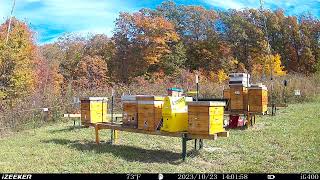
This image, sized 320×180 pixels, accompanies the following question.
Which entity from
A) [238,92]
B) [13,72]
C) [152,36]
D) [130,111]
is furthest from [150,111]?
[152,36]

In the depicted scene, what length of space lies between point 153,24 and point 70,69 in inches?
430

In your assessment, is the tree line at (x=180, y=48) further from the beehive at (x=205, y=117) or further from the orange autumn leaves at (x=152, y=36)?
the beehive at (x=205, y=117)

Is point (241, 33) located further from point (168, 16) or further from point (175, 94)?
point (175, 94)

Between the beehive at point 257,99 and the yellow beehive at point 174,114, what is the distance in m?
6.20

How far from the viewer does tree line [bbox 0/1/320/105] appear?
42250 millimetres

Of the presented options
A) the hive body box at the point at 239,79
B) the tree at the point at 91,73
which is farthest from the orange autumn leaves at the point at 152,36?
the hive body box at the point at 239,79

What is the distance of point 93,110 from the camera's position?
1205 cm

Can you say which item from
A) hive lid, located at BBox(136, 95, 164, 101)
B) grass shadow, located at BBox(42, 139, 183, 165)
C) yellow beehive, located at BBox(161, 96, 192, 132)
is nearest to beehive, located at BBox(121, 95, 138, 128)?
hive lid, located at BBox(136, 95, 164, 101)

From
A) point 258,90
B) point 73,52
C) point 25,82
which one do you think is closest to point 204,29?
point 73,52

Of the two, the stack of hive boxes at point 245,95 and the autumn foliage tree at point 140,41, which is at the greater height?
the autumn foliage tree at point 140,41

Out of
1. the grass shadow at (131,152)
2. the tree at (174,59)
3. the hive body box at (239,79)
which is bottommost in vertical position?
the grass shadow at (131,152)

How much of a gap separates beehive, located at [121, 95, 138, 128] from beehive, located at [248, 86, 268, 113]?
20.5 feet

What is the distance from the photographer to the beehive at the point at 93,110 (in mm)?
11969

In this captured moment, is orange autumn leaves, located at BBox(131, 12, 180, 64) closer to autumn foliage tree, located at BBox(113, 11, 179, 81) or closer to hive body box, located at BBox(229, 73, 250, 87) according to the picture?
autumn foliage tree, located at BBox(113, 11, 179, 81)
